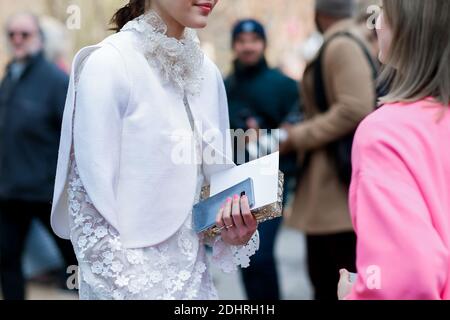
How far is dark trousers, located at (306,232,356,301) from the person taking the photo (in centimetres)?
498

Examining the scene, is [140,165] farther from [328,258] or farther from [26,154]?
[26,154]

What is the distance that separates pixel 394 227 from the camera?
208 cm

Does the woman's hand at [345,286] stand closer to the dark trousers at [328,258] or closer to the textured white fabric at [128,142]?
the textured white fabric at [128,142]

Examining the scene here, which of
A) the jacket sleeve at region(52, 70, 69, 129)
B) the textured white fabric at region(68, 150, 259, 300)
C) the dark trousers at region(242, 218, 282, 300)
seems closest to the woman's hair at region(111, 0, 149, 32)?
the textured white fabric at region(68, 150, 259, 300)

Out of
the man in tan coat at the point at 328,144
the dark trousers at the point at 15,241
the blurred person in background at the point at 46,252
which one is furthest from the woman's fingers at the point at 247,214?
the blurred person in background at the point at 46,252

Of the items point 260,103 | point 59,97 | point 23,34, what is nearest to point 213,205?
point 260,103

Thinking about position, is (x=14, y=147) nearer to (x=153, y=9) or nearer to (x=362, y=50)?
(x=362, y=50)

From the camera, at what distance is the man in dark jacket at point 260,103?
532 centimetres

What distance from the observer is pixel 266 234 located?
534 cm

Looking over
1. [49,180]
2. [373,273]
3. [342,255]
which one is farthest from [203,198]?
[49,180]

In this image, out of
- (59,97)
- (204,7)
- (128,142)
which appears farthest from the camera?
(59,97)

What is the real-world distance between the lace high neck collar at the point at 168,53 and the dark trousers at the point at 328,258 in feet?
7.96

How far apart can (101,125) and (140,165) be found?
0.15m

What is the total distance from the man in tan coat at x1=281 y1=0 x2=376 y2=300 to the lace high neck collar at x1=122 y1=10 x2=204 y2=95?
2.36 m
